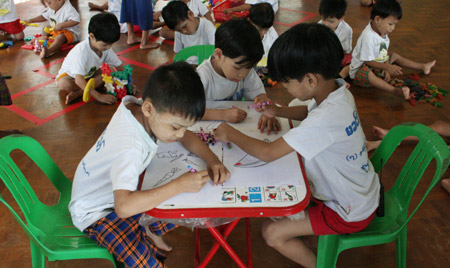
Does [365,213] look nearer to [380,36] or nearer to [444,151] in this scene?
[444,151]

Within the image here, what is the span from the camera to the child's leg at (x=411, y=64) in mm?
3699

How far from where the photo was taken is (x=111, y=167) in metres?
1.25

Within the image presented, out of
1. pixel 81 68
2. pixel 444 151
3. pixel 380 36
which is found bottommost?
pixel 81 68

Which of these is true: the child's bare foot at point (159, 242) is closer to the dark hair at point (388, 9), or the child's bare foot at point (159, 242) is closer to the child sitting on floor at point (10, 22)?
the dark hair at point (388, 9)

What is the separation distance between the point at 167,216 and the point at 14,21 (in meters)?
4.47

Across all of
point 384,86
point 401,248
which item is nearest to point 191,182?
point 401,248

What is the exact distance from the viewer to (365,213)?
1.41 meters

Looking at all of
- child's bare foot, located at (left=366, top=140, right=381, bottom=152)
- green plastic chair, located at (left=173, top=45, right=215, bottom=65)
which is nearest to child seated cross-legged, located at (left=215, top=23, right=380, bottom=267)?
green plastic chair, located at (left=173, top=45, right=215, bottom=65)

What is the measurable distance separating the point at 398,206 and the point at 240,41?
101 centimetres

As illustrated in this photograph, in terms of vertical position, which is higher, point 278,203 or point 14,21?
point 278,203

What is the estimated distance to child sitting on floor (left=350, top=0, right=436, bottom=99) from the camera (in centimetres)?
321

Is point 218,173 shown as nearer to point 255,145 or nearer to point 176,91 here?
point 255,145

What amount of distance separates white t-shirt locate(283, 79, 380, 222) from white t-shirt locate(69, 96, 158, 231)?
532 millimetres

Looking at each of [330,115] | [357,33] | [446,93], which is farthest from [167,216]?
[357,33]
